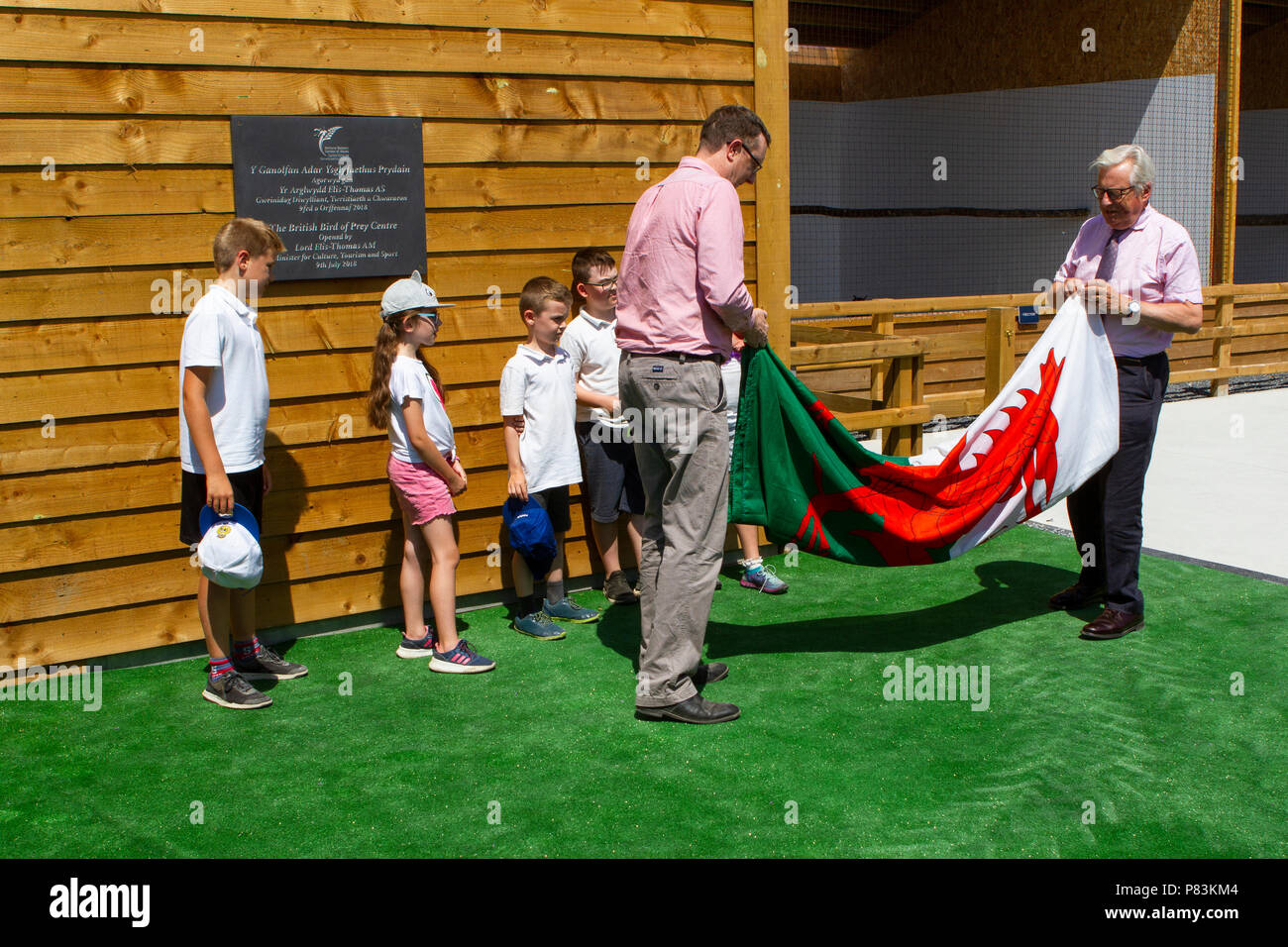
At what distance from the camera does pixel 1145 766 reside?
3834 mm

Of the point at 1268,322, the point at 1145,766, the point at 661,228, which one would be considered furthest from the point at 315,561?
the point at 1268,322

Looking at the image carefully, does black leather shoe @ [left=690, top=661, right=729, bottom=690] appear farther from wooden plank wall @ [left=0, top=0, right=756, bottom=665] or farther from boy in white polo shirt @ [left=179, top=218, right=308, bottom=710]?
boy in white polo shirt @ [left=179, top=218, right=308, bottom=710]

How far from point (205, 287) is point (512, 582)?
6.36ft

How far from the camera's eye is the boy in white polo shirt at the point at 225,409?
4.29 metres

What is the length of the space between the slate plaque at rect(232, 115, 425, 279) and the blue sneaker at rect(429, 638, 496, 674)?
64.8 inches

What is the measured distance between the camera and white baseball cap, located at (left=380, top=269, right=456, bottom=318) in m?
4.82

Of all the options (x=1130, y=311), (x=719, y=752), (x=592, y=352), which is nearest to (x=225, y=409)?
(x=592, y=352)

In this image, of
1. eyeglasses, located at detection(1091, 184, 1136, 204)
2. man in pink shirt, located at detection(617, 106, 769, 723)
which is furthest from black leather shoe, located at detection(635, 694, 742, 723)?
eyeglasses, located at detection(1091, 184, 1136, 204)

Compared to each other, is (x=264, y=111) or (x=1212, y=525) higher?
(x=264, y=111)

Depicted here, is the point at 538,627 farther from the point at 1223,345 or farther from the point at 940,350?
the point at 1223,345

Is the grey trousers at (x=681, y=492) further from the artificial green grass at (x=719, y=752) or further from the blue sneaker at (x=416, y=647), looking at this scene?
the blue sneaker at (x=416, y=647)

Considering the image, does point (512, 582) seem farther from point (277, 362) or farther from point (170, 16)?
point (170, 16)

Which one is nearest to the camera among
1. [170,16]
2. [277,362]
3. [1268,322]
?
[170,16]

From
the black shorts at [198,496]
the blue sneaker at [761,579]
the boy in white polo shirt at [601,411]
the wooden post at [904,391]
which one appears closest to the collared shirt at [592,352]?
the boy in white polo shirt at [601,411]
